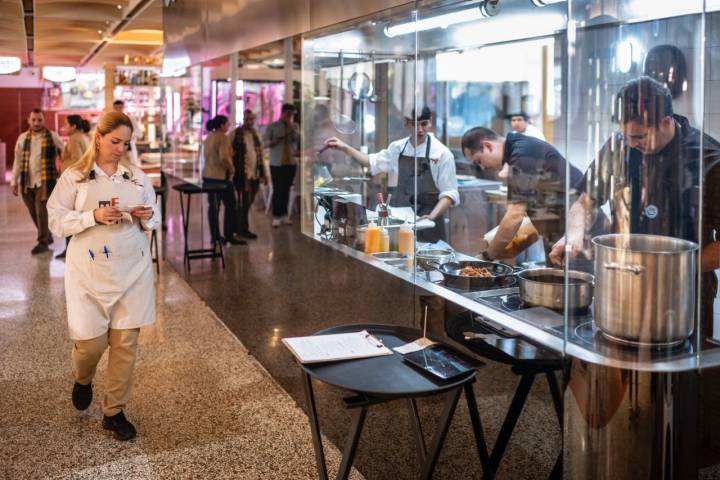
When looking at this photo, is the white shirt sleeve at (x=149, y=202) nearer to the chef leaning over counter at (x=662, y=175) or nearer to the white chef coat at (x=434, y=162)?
the white chef coat at (x=434, y=162)

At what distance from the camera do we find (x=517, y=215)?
3.06m

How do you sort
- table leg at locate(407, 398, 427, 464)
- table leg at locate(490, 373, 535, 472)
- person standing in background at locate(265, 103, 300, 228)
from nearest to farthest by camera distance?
table leg at locate(490, 373, 535, 472) < table leg at locate(407, 398, 427, 464) < person standing in background at locate(265, 103, 300, 228)

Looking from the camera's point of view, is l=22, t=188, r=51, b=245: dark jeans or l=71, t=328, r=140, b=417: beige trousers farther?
l=22, t=188, r=51, b=245: dark jeans

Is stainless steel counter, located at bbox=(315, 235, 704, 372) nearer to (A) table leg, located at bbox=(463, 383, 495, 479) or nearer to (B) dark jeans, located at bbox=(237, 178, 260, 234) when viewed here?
(A) table leg, located at bbox=(463, 383, 495, 479)

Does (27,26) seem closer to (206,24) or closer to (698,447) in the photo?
(206,24)

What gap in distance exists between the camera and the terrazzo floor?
11.5 ft

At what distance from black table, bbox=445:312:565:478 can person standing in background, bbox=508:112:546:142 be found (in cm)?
89

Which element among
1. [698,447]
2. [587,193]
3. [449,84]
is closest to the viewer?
[698,447]

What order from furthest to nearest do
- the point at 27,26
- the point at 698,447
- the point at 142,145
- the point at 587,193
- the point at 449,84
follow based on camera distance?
the point at 142,145
the point at 27,26
the point at 449,84
the point at 587,193
the point at 698,447

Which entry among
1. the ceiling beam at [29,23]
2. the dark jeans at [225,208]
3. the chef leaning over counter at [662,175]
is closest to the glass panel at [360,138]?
the chef leaning over counter at [662,175]

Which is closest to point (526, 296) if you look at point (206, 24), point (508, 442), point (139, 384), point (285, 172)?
point (508, 442)

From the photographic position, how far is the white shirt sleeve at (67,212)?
11.8ft

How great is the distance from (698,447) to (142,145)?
16.3 metres

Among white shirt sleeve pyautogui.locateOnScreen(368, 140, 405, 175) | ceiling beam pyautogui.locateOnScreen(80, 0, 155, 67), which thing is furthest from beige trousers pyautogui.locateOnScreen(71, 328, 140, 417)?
ceiling beam pyautogui.locateOnScreen(80, 0, 155, 67)
